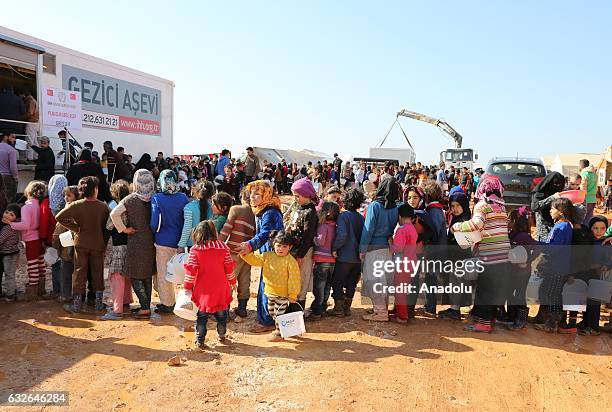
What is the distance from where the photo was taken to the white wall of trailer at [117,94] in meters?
11.5

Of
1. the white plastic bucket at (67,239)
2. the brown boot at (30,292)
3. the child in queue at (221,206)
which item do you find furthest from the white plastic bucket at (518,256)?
the brown boot at (30,292)

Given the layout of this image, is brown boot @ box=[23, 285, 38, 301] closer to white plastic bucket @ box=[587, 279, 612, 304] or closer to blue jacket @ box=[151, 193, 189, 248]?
blue jacket @ box=[151, 193, 189, 248]

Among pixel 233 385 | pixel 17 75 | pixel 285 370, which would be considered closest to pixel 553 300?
pixel 285 370

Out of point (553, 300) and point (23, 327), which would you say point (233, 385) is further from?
point (553, 300)

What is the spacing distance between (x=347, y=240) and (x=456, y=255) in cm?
129

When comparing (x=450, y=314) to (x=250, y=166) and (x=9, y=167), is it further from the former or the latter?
(x=250, y=166)

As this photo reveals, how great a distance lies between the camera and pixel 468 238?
4977 mm

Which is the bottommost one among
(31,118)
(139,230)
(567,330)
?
(567,330)

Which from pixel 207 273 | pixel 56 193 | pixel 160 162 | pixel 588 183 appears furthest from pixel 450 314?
pixel 160 162

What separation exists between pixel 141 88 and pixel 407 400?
1393cm

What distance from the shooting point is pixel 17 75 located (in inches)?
399

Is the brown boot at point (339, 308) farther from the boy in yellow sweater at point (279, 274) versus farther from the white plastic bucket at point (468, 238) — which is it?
the white plastic bucket at point (468, 238)

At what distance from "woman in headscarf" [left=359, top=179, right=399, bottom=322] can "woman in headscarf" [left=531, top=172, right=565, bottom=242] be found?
184 cm

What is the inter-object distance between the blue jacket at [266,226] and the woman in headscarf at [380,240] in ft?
3.25
